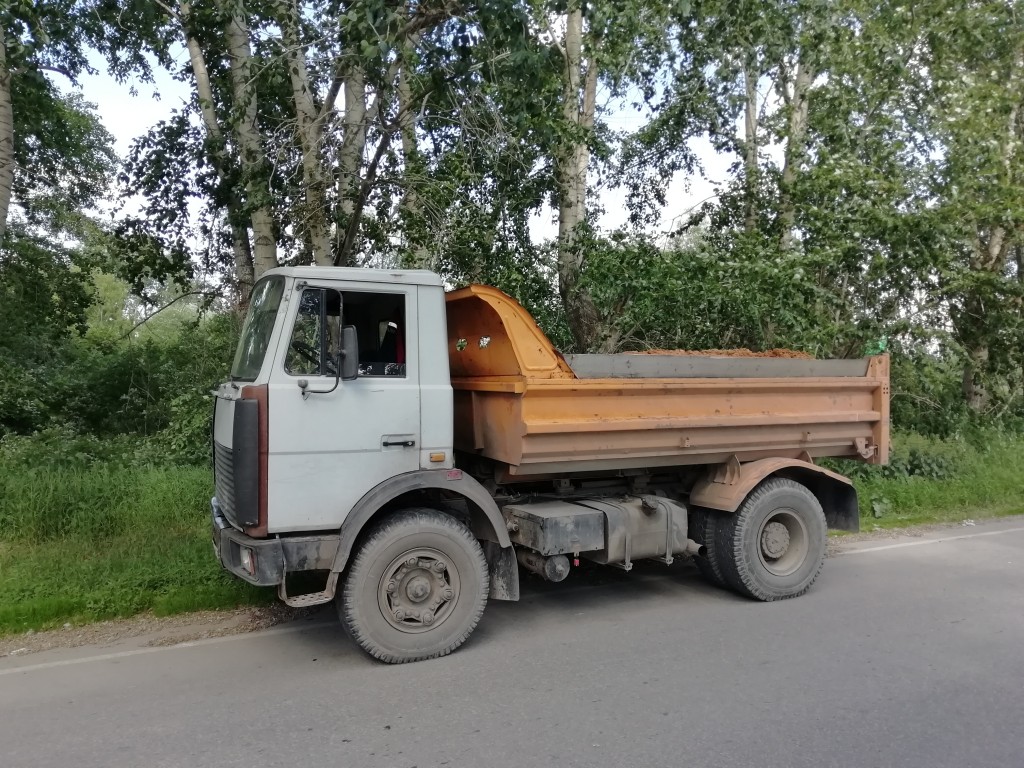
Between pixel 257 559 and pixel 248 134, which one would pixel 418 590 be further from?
pixel 248 134

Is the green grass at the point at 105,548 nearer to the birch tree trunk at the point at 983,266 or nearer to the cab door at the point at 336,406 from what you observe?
the cab door at the point at 336,406

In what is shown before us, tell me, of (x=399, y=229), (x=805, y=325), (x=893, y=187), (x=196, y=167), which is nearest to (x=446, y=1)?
(x=399, y=229)

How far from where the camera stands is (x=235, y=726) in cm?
372

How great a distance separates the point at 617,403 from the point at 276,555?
2.42 metres

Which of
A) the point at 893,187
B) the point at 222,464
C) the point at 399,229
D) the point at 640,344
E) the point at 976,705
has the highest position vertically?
the point at 893,187

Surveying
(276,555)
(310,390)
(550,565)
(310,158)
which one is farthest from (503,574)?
(310,158)

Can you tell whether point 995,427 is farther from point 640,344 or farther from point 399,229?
point 399,229

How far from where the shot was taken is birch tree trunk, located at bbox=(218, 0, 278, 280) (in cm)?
736

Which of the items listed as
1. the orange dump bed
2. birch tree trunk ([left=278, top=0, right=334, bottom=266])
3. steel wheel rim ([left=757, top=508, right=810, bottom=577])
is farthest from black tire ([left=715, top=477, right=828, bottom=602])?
birch tree trunk ([left=278, top=0, right=334, bottom=266])

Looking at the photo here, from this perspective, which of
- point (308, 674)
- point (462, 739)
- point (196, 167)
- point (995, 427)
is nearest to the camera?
point (462, 739)

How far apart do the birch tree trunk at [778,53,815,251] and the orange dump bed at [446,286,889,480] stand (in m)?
4.89

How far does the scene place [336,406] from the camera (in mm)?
4488

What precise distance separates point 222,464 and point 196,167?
235 inches

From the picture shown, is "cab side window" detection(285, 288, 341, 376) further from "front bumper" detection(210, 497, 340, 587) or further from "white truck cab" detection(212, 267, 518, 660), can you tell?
"front bumper" detection(210, 497, 340, 587)
